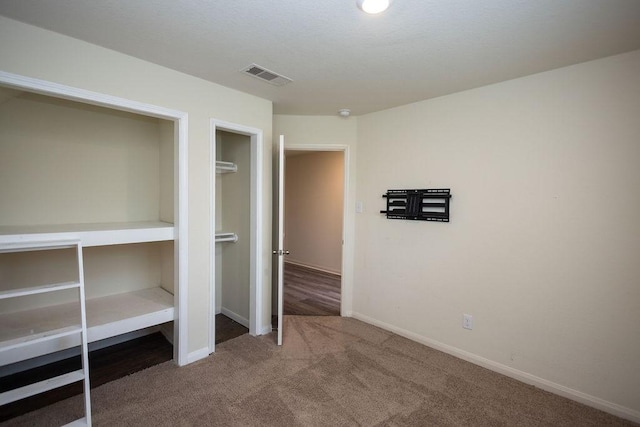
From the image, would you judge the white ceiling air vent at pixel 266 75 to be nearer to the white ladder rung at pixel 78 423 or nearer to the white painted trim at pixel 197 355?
the white painted trim at pixel 197 355

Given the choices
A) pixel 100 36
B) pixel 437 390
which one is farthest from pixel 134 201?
pixel 437 390

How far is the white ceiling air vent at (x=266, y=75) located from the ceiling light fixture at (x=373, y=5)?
104 cm

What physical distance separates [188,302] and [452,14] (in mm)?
2831

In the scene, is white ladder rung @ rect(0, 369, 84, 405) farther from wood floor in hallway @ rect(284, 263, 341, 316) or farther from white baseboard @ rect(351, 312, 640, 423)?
white baseboard @ rect(351, 312, 640, 423)

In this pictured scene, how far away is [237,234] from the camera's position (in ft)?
11.7

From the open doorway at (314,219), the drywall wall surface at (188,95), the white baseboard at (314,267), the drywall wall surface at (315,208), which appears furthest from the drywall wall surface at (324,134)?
the white baseboard at (314,267)

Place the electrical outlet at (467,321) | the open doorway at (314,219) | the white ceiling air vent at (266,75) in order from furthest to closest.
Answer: the open doorway at (314,219), the electrical outlet at (467,321), the white ceiling air vent at (266,75)

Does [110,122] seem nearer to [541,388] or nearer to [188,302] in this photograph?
[188,302]

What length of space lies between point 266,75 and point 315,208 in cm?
397

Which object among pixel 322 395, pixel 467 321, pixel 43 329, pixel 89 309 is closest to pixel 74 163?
pixel 89 309

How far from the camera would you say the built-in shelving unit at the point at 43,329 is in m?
1.75

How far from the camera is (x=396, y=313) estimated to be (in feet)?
11.0

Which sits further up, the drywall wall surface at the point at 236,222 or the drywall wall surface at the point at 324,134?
the drywall wall surface at the point at 324,134

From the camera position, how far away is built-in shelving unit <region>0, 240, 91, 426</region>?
1746mm
